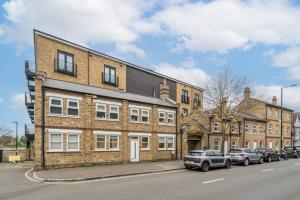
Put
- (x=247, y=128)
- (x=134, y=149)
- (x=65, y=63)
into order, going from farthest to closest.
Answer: (x=247, y=128)
(x=65, y=63)
(x=134, y=149)

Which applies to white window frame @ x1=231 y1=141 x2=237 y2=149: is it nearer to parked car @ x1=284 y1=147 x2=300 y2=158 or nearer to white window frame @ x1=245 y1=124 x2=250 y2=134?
white window frame @ x1=245 y1=124 x2=250 y2=134

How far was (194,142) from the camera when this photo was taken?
116 feet

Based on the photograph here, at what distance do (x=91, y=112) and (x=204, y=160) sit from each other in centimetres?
986

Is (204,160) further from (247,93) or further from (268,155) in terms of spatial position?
(247,93)

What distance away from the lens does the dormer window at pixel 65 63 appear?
97.2ft

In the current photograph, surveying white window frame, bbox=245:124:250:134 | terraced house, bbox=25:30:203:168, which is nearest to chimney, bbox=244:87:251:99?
terraced house, bbox=25:30:203:168

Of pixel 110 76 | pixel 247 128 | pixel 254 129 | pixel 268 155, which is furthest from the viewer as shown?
pixel 254 129

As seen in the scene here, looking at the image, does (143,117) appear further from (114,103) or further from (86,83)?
(86,83)

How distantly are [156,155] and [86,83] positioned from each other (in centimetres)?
1057

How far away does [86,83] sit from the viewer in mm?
31781

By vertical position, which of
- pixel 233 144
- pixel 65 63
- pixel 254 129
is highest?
pixel 65 63

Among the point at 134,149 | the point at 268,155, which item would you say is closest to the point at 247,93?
the point at 268,155

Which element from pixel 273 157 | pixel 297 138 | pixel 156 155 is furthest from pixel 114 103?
pixel 297 138

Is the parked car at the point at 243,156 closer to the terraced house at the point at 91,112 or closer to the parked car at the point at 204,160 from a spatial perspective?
the parked car at the point at 204,160
